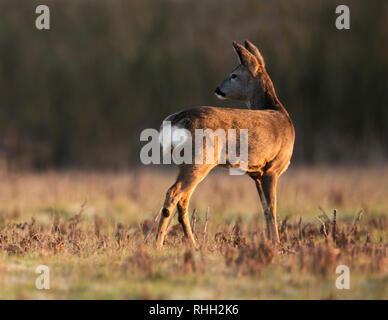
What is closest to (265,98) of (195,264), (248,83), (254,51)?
(248,83)

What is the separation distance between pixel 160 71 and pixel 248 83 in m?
18.9

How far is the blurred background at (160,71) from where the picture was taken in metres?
23.5

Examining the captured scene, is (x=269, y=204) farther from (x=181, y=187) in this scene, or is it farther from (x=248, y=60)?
(x=248, y=60)

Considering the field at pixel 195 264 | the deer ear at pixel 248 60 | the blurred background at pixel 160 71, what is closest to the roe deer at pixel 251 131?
the deer ear at pixel 248 60

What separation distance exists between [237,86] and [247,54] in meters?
0.42

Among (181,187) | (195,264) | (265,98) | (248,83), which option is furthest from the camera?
(248,83)

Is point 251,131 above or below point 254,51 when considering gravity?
below

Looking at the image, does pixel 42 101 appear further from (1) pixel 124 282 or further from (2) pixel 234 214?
(1) pixel 124 282

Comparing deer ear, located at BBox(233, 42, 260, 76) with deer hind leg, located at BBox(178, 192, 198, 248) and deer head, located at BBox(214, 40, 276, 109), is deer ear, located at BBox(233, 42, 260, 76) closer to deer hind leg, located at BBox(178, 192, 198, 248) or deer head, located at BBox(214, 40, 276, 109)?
deer head, located at BBox(214, 40, 276, 109)

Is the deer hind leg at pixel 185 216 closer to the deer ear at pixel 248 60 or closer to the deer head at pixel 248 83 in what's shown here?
the deer head at pixel 248 83

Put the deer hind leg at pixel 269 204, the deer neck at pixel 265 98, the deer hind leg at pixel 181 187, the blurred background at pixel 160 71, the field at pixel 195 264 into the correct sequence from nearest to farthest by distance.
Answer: the field at pixel 195 264 < the deer hind leg at pixel 181 187 < the deer hind leg at pixel 269 204 < the deer neck at pixel 265 98 < the blurred background at pixel 160 71

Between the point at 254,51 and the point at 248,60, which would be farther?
the point at 254,51

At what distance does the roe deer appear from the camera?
6284 millimetres

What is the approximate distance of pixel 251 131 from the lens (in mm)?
6555
